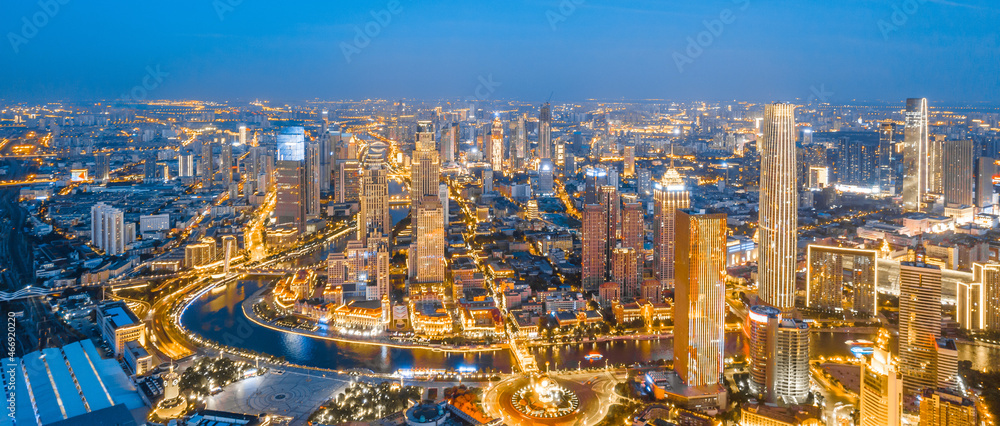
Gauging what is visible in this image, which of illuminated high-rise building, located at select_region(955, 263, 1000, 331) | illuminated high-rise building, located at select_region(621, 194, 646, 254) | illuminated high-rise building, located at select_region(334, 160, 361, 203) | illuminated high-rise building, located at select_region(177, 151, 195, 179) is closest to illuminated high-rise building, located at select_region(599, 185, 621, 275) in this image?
illuminated high-rise building, located at select_region(621, 194, 646, 254)

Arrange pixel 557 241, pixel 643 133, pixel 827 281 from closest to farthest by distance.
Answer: pixel 827 281, pixel 557 241, pixel 643 133

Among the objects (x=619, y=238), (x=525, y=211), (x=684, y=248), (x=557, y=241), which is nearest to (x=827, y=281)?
(x=619, y=238)

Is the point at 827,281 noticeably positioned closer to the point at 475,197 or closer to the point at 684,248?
the point at 684,248

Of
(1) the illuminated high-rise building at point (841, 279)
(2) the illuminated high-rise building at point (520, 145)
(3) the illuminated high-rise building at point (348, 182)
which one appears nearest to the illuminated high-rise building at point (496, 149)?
(2) the illuminated high-rise building at point (520, 145)

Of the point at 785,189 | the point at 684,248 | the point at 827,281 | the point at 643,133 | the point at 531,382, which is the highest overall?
the point at 643,133

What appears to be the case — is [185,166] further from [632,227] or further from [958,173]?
[958,173]

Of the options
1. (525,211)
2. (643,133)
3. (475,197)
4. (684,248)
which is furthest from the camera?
(643,133)

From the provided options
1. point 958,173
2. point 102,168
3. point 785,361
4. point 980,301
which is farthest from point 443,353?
point 102,168
